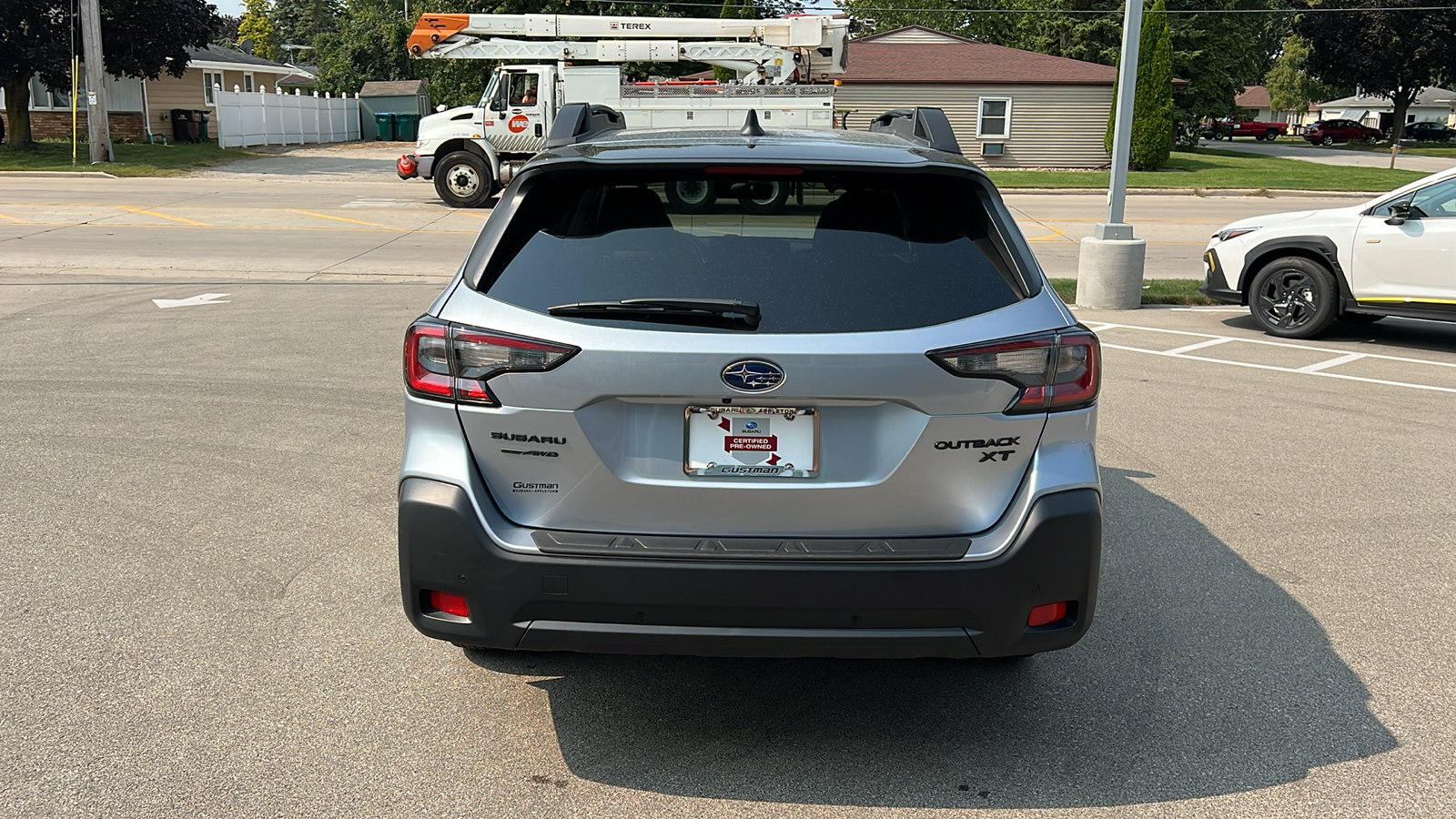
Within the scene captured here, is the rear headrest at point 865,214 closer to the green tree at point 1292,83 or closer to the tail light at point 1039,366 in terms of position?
the tail light at point 1039,366

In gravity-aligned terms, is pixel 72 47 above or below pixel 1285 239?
above

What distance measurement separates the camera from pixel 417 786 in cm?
346

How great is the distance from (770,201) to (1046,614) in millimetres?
1427

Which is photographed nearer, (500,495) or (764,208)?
(500,495)

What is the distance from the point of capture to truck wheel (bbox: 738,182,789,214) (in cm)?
357

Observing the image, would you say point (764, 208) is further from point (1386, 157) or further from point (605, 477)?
point (1386, 157)

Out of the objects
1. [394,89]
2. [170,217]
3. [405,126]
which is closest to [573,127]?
[170,217]

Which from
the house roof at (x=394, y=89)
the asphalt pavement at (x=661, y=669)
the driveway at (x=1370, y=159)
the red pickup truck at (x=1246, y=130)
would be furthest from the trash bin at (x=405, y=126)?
the red pickup truck at (x=1246, y=130)

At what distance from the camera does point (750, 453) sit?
3246 millimetres

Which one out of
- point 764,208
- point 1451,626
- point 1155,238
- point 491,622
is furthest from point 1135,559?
point 1155,238

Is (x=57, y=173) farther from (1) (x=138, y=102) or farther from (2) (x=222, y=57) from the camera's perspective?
(2) (x=222, y=57)

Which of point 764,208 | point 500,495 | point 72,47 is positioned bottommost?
point 500,495

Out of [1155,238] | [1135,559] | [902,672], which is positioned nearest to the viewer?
[902,672]

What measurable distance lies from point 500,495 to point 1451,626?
377 centimetres
